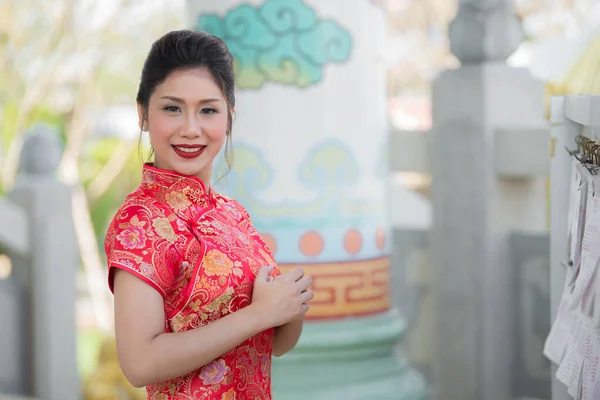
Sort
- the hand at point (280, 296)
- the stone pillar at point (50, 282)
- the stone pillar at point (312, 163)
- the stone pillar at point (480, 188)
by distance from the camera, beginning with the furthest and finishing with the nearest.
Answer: the stone pillar at point (50, 282) → the stone pillar at point (480, 188) → the stone pillar at point (312, 163) → the hand at point (280, 296)

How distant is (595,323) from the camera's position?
1700 millimetres

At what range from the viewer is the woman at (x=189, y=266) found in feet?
5.80

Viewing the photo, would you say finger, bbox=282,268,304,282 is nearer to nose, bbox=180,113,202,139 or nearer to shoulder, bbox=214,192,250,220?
shoulder, bbox=214,192,250,220

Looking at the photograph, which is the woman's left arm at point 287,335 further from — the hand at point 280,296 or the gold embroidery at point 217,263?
the gold embroidery at point 217,263

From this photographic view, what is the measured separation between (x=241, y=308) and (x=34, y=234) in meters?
3.02

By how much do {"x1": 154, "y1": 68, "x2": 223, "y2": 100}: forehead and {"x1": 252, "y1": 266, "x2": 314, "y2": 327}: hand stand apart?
351 mm

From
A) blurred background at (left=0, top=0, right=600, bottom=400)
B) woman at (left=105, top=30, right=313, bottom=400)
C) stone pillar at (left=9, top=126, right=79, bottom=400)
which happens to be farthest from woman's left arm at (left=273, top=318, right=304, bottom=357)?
stone pillar at (left=9, top=126, right=79, bottom=400)

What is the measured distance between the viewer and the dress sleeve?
1.78 m

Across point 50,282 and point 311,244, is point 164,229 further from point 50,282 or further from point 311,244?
point 50,282

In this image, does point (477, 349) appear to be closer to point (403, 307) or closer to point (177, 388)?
point (403, 307)

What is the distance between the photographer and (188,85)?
6.24 feet

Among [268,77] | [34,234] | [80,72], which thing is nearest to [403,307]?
[268,77]

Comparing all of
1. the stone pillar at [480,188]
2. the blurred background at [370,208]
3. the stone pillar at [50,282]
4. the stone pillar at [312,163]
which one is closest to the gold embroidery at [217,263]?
the blurred background at [370,208]

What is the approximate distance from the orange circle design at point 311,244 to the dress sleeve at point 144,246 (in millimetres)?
1478
